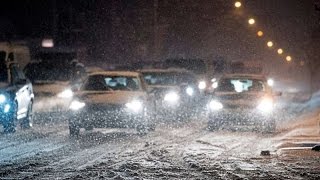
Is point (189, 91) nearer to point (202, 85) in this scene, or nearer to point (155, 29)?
point (202, 85)

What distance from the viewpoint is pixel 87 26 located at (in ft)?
199

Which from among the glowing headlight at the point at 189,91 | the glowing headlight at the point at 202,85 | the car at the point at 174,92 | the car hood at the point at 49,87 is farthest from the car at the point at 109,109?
the glowing headlight at the point at 202,85

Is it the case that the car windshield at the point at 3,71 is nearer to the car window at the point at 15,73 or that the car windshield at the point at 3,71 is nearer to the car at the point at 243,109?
the car window at the point at 15,73

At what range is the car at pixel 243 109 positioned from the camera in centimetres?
1850

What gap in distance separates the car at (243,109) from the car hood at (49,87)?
7659 millimetres

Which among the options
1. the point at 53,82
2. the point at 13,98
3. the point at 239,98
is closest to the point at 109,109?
the point at 13,98

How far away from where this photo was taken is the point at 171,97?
23109mm

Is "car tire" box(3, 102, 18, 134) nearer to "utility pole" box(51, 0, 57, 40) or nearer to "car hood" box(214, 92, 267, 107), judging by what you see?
"car hood" box(214, 92, 267, 107)

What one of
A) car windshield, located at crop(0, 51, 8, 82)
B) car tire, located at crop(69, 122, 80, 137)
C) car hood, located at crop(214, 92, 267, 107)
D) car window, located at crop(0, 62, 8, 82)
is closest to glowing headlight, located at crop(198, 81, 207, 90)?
car hood, located at crop(214, 92, 267, 107)

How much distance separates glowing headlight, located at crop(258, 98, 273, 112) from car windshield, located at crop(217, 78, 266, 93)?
85 cm

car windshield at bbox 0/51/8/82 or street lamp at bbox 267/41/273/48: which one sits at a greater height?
street lamp at bbox 267/41/273/48

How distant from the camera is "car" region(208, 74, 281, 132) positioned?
18.5m

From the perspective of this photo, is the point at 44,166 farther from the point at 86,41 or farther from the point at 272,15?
the point at 272,15

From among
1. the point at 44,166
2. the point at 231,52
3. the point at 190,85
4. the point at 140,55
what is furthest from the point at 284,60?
the point at 44,166
